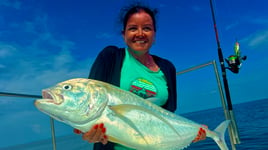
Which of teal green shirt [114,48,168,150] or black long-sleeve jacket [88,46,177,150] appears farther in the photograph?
teal green shirt [114,48,168,150]

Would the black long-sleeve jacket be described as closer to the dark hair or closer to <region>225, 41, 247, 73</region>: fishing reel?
the dark hair

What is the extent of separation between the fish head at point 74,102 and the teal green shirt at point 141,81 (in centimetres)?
42

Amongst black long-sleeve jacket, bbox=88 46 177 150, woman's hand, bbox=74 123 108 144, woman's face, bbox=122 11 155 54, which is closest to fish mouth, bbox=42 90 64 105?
woman's hand, bbox=74 123 108 144

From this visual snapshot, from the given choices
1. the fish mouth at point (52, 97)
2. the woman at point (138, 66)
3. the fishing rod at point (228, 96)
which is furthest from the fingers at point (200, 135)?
the fish mouth at point (52, 97)

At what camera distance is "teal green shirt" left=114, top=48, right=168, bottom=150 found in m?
1.99

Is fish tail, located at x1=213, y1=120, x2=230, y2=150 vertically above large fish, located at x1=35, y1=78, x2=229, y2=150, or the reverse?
large fish, located at x1=35, y1=78, x2=229, y2=150

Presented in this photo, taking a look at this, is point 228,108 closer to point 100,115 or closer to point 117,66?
point 117,66

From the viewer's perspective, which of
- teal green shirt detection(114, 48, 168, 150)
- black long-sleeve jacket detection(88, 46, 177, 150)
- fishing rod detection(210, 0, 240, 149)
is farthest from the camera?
fishing rod detection(210, 0, 240, 149)

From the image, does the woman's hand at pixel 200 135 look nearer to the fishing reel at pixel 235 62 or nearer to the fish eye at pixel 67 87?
the fish eye at pixel 67 87

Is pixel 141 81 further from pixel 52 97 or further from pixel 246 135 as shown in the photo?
pixel 246 135

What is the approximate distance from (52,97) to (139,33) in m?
1.09

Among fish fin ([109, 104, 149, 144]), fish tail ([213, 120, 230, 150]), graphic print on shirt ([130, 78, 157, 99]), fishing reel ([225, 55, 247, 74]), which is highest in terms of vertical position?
fishing reel ([225, 55, 247, 74])

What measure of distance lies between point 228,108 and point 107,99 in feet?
9.23

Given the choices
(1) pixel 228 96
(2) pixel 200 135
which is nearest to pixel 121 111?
(2) pixel 200 135
